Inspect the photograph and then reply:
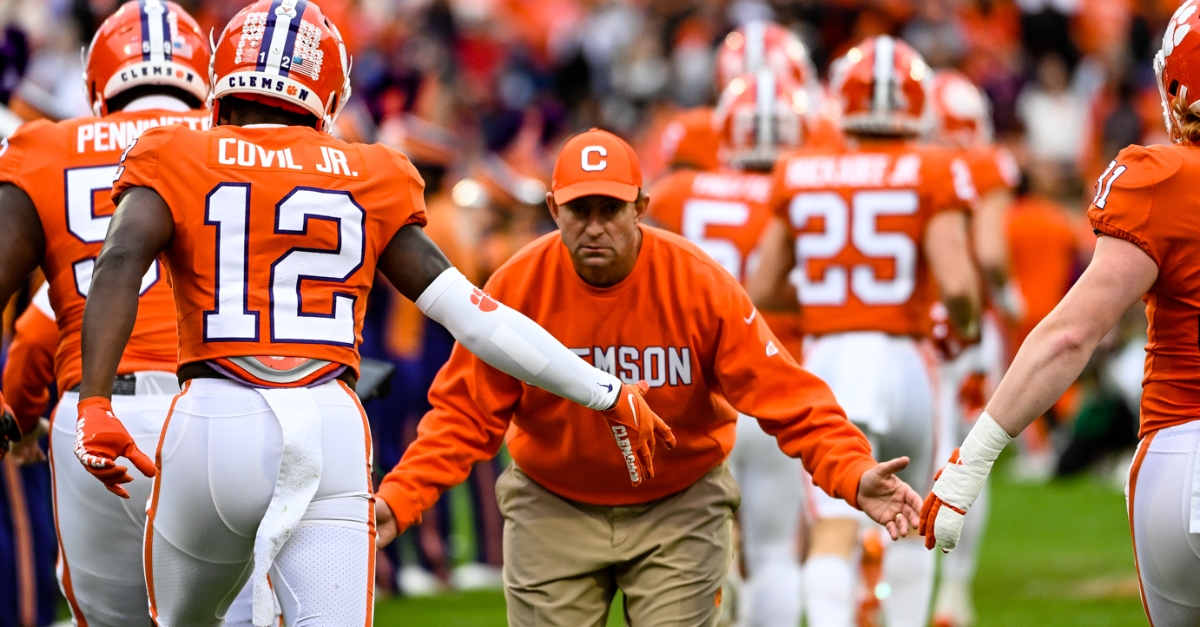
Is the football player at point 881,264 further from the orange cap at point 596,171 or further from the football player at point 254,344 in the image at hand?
the football player at point 254,344

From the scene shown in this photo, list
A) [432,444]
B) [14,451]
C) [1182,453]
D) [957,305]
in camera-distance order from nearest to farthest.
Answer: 1. [1182,453]
2. [432,444]
3. [14,451]
4. [957,305]

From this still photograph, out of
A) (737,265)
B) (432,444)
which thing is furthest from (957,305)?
(432,444)

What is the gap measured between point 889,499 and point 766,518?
2199 millimetres

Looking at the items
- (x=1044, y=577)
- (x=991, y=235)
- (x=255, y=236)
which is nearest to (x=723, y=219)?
(x=991, y=235)

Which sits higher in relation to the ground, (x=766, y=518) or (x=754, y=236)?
(x=754, y=236)

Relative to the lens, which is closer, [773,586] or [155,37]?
[155,37]

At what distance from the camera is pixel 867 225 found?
6633mm

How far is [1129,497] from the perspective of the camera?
4.11m

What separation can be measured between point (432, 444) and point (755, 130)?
3.19 meters

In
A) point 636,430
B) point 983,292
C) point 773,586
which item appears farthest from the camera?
point 983,292

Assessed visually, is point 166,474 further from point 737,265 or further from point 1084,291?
point 737,265

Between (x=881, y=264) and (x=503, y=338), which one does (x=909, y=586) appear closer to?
(x=881, y=264)

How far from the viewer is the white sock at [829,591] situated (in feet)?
20.2

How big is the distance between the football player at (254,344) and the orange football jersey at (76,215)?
0.78 m
